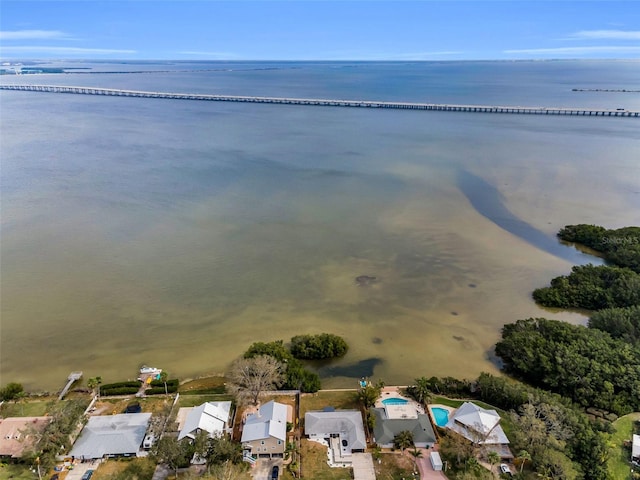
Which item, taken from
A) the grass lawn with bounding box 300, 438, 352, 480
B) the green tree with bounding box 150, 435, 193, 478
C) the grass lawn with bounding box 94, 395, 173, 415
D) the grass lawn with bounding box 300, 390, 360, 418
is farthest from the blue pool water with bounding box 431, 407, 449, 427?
the grass lawn with bounding box 94, 395, 173, 415

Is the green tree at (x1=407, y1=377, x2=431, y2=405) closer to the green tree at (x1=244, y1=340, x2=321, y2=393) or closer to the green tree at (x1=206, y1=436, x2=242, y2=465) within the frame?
the green tree at (x1=244, y1=340, x2=321, y2=393)

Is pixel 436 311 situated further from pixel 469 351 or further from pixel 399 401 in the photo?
pixel 399 401

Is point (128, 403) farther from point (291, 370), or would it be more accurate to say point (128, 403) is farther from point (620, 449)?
point (620, 449)

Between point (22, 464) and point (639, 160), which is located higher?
point (639, 160)

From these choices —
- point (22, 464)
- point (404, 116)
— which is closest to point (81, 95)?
point (404, 116)

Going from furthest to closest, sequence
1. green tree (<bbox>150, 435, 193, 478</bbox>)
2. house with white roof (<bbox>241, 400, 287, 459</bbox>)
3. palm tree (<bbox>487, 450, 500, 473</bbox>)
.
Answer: house with white roof (<bbox>241, 400, 287, 459</bbox>) → palm tree (<bbox>487, 450, 500, 473</bbox>) → green tree (<bbox>150, 435, 193, 478</bbox>)

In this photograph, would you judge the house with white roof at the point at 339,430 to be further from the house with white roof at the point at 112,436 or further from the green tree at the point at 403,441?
the house with white roof at the point at 112,436
